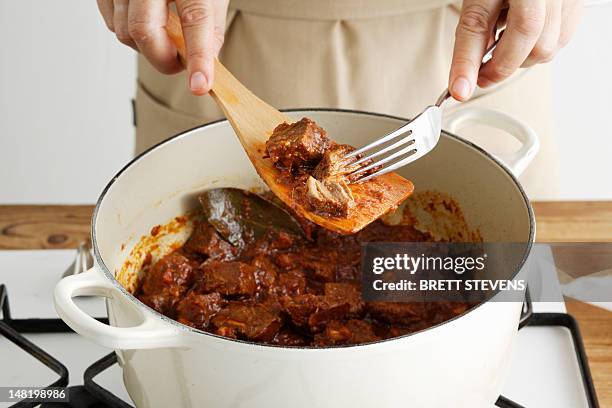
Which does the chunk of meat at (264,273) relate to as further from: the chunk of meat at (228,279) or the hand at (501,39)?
the hand at (501,39)

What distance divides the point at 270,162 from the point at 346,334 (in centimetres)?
25

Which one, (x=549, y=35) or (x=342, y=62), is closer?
(x=549, y=35)

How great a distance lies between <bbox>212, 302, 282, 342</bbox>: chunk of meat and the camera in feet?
3.47

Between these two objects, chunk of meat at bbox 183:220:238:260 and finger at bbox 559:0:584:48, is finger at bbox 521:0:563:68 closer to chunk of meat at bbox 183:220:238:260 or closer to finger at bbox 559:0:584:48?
finger at bbox 559:0:584:48

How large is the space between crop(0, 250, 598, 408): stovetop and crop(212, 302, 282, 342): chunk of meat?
0.53ft

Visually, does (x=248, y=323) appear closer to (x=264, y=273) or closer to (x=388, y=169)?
(x=264, y=273)

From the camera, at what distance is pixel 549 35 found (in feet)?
3.72

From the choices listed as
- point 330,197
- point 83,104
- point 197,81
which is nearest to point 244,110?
point 197,81

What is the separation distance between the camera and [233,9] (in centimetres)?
142

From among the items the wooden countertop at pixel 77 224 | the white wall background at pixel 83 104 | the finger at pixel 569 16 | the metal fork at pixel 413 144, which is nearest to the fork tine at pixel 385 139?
the metal fork at pixel 413 144

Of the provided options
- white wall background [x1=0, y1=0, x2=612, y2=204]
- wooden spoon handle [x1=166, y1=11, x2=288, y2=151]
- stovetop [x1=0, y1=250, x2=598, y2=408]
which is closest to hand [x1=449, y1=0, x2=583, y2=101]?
wooden spoon handle [x1=166, y1=11, x2=288, y2=151]

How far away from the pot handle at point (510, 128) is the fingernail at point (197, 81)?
1.25 ft

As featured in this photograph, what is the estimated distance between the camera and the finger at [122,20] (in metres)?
1.18

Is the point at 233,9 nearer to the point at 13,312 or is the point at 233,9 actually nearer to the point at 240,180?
the point at 240,180
